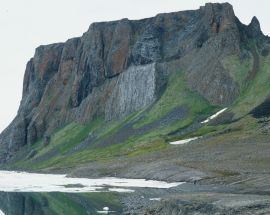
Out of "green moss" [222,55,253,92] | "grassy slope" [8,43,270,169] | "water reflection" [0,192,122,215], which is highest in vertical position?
"green moss" [222,55,253,92]

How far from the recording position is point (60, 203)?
76625 millimetres

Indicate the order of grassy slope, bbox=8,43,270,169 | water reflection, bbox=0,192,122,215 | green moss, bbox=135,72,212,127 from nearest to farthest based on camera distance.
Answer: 1. water reflection, bbox=0,192,122,215
2. grassy slope, bbox=8,43,270,169
3. green moss, bbox=135,72,212,127

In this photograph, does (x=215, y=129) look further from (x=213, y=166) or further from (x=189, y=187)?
(x=189, y=187)

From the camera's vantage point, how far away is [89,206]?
70.2 meters

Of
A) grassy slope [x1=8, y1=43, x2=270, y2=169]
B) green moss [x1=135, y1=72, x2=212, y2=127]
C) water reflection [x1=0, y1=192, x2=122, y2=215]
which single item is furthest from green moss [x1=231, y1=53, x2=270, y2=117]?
water reflection [x1=0, y1=192, x2=122, y2=215]

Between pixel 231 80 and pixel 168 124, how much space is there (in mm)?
28579

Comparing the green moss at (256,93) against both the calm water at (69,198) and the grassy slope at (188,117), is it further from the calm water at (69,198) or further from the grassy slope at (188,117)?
the calm water at (69,198)

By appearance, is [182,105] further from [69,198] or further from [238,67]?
[69,198]

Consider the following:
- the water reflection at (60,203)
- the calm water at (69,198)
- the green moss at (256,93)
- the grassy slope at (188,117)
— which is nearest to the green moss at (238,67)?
the grassy slope at (188,117)

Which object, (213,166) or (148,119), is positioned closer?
(213,166)

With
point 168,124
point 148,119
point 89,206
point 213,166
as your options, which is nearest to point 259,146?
point 213,166

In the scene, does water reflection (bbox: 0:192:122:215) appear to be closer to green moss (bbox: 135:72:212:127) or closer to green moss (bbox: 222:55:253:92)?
green moss (bbox: 135:72:212:127)

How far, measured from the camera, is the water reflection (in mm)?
67062

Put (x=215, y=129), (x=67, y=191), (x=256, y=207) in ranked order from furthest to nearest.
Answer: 1. (x=215, y=129)
2. (x=67, y=191)
3. (x=256, y=207)
